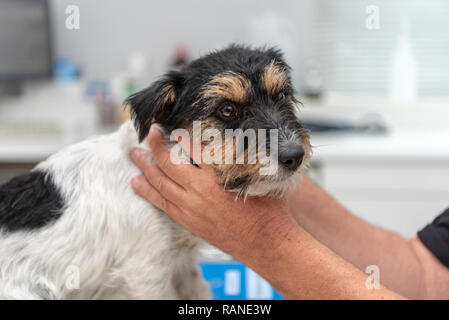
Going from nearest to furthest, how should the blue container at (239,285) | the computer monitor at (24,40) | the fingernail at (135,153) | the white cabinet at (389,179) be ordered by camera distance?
the fingernail at (135,153) → the blue container at (239,285) → the white cabinet at (389,179) → the computer monitor at (24,40)

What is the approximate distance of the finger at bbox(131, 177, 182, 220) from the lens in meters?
1.17

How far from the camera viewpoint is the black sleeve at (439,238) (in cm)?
137

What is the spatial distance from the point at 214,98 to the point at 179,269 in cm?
52

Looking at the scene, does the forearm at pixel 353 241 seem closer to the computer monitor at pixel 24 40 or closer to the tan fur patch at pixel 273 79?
the tan fur patch at pixel 273 79

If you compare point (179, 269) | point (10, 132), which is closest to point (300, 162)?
point (179, 269)

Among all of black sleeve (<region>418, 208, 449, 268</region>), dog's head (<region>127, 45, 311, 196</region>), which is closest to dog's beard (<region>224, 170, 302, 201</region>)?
dog's head (<region>127, 45, 311, 196</region>)

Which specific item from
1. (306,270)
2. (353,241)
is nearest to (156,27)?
(353,241)

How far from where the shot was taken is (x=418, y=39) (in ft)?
11.8

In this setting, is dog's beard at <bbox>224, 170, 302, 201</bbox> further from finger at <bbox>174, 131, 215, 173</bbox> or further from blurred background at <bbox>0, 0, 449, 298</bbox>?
blurred background at <bbox>0, 0, 449, 298</bbox>

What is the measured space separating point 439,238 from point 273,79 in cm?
68

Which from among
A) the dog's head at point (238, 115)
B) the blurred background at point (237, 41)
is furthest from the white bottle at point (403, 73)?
the dog's head at point (238, 115)

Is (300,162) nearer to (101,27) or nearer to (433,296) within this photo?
(433,296)

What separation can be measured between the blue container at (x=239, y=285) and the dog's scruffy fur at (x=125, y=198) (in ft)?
1.41

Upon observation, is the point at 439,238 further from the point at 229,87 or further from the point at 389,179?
the point at 389,179
